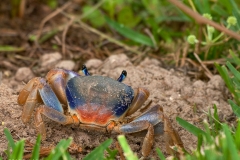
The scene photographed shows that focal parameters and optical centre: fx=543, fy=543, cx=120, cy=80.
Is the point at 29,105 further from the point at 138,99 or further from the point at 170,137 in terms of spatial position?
the point at 170,137

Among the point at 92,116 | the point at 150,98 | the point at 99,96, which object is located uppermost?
the point at 99,96

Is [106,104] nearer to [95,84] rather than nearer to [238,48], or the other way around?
[95,84]

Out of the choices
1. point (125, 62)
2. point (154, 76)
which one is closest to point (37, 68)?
point (125, 62)

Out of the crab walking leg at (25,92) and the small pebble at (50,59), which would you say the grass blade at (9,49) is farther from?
the crab walking leg at (25,92)

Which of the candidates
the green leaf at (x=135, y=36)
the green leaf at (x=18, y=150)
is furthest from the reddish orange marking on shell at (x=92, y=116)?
the green leaf at (x=135, y=36)

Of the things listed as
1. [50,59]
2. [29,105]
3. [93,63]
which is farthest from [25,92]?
[50,59]

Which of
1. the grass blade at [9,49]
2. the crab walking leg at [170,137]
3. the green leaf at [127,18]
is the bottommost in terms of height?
the crab walking leg at [170,137]
